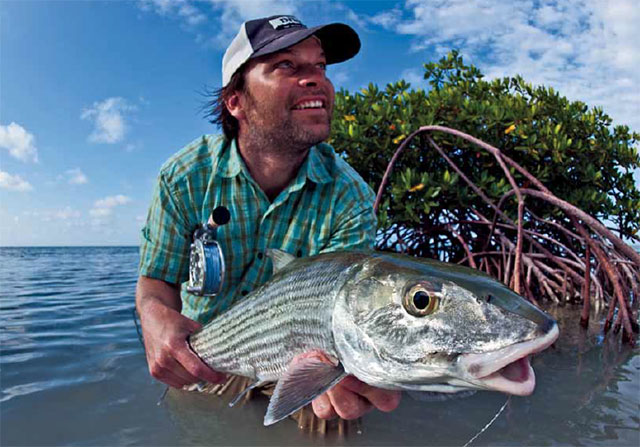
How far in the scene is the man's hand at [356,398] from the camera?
1.82 metres

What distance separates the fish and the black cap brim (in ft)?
4.96

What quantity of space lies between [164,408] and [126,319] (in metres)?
3.76

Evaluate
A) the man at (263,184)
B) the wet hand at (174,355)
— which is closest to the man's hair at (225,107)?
the man at (263,184)

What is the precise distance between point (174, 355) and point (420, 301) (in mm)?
1382

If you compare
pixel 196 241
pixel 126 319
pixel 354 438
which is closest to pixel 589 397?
pixel 354 438

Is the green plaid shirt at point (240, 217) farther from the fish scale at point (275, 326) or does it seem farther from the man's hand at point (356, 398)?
the man's hand at point (356, 398)

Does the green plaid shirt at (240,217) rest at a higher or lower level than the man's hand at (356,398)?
higher

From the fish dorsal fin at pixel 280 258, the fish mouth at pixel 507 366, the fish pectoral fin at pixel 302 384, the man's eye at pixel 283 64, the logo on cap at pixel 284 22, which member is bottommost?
the fish pectoral fin at pixel 302 384

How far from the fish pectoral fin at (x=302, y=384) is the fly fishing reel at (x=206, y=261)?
46.1 inches

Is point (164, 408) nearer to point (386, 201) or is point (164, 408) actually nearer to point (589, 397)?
point (589, 397)

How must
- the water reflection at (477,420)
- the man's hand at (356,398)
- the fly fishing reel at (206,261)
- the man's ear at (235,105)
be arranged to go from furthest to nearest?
the man's ear at (235,105)
the water reflection at (477,420)
the fly fishing reel at (206,261)
the man's hand at (356,398)

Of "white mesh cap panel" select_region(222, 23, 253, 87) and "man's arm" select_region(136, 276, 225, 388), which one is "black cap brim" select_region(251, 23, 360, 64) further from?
"man's arm" select_region(136, 276, 225, 388)

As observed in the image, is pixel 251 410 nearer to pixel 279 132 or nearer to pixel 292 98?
pixel 279 132

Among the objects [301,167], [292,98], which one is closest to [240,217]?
[301,167]
